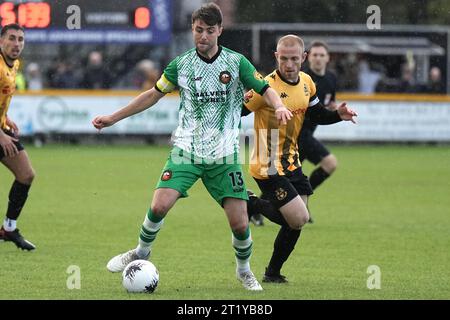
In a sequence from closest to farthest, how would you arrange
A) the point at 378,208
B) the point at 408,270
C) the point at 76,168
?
1. the point at 408,270
2. the point at 378,208
3. the point at 76,168

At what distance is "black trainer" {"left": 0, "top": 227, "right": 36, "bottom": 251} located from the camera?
35.4 feet

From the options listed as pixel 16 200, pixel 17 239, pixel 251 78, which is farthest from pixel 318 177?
pixel 251 78

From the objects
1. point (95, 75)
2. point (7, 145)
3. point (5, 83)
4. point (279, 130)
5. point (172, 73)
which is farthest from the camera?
point (95, 75)

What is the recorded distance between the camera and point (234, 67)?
8375 millimetres

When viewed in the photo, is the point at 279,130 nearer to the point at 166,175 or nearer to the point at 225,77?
the point at 225,77

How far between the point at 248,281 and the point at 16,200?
3.61 metres

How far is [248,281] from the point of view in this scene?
334 inches

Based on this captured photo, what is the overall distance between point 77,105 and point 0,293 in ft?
62.3

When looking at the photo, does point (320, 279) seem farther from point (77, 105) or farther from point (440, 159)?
point (77, 105)

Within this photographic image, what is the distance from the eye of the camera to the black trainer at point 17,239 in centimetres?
1080

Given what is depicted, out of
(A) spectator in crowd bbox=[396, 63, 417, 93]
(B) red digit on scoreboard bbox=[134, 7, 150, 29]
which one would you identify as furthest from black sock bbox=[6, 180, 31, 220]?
(A) spectator in crowd bbox=[396, 63, 417, 93]

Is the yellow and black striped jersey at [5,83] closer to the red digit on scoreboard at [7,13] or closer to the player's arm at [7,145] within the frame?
the player's arm at [7,145]

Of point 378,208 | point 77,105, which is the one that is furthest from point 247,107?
point 77,105

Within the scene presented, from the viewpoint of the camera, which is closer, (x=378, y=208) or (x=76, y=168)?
(x=378, y=208)
